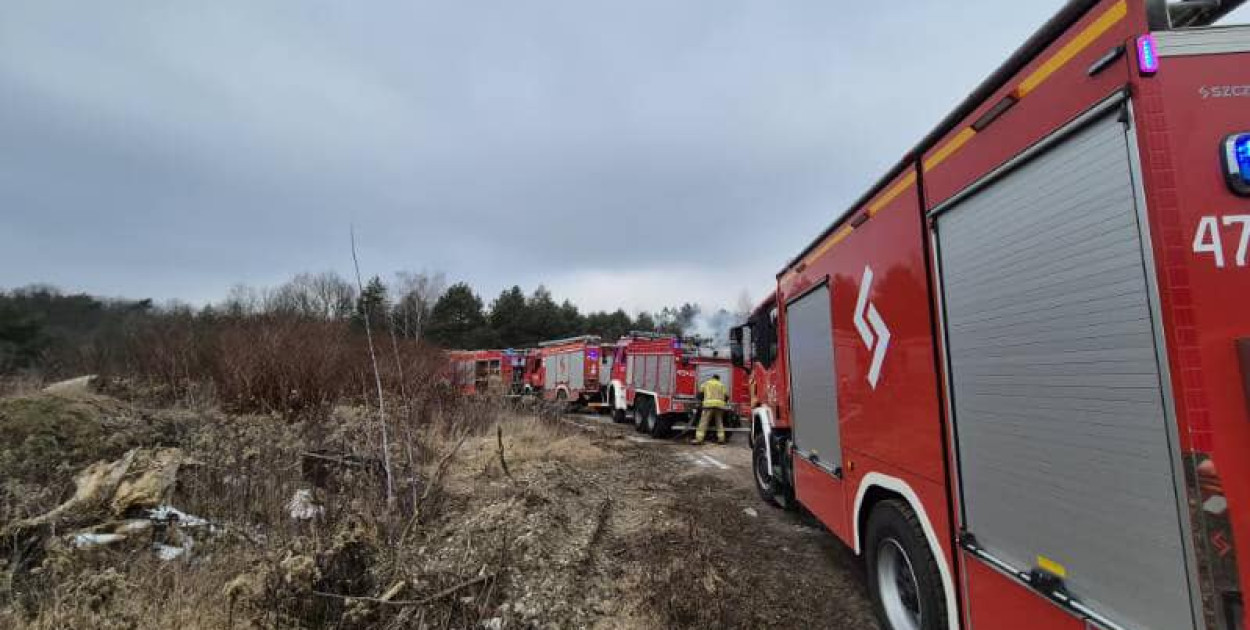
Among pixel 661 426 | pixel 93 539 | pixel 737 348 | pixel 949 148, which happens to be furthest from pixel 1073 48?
pixel 661 426

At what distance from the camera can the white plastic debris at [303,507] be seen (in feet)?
13.3

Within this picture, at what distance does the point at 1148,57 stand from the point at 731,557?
14.5ft

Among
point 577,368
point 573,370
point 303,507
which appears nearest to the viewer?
point 303,507

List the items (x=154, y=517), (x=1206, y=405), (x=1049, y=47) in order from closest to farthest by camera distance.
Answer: (x=1206, y=405)
(x=1049, y=47)
(x=154, y=517)

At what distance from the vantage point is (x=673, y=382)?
14.5 meters

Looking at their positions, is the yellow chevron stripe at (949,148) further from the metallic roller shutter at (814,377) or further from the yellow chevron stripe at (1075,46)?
the metallic roller shutter at (814,377)

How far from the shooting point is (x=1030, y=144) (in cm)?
209

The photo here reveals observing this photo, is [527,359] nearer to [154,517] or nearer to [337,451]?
[337,451]

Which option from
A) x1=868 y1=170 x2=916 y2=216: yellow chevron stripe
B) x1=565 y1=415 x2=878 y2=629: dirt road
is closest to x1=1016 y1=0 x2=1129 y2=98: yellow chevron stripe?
x1=868 y1=170 x2=916 y2=216: yellow chevron stripe

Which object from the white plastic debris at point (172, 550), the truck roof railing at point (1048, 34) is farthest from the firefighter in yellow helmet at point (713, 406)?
the white plastic debris at point (172, 550)

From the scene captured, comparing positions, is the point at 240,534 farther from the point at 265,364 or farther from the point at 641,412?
the point at 641,412

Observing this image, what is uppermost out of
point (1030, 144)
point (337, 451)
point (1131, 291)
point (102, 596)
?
point (1030, 144)

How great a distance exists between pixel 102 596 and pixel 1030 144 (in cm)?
505

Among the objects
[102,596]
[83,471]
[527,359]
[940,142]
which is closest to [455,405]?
[83,471]
